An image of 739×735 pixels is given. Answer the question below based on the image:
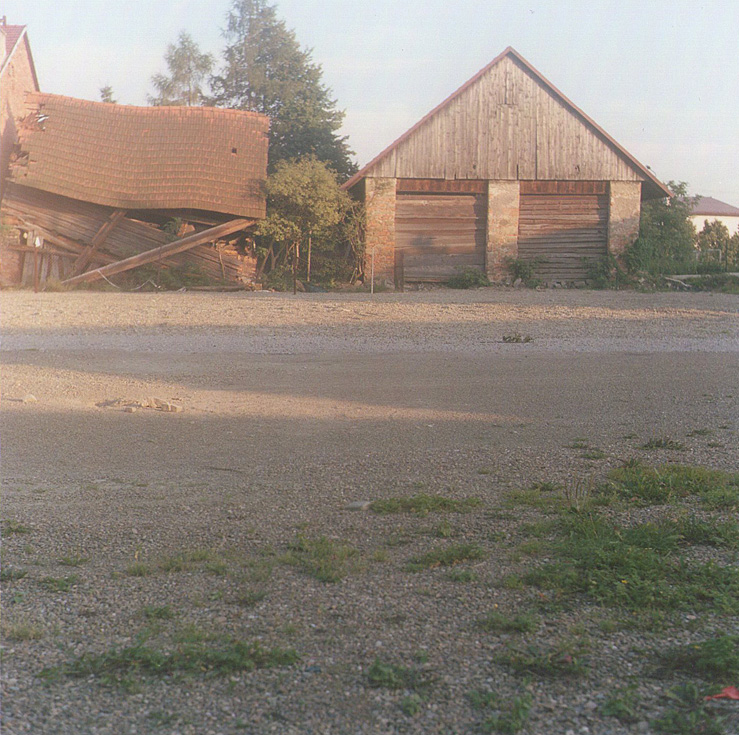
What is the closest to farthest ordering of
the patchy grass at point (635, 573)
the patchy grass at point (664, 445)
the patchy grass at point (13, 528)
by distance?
the patchy grass at point (635, 573), the patchy grass at point (13, 528), the patchy grass at point (664, 445)

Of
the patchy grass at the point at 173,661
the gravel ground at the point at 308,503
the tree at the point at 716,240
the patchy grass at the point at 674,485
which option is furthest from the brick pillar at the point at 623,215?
the patchy grass at the point at 173,661

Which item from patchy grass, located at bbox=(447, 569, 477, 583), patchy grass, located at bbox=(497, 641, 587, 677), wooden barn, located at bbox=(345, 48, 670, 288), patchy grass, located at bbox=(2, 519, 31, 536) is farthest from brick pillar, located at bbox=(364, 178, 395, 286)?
patchy grass, located at bbox=(497, 641, 587, 677)

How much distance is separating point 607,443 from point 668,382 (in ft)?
A: 12.0

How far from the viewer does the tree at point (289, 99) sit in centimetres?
3081

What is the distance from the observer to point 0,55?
2727 cm

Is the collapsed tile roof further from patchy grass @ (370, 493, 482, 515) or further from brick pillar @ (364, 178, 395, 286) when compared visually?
patchy grass @ (370, 493, 482, 515)

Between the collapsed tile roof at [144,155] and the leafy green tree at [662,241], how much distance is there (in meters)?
11.9

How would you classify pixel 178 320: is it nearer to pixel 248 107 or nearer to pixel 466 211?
pixel 466 211

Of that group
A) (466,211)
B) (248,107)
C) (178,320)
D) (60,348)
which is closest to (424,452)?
(60,348)

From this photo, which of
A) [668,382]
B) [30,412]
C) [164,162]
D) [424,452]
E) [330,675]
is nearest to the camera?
[330,675]

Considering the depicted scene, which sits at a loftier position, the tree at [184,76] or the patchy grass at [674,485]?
the tree at [184,76]

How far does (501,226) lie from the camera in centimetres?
2736

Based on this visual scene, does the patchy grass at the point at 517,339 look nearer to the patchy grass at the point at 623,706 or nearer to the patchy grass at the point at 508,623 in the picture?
the patchy grass at the point at 508,623

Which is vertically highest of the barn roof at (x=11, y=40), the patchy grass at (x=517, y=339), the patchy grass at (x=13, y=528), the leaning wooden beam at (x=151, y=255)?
the barn roof at (x=11, y=40)
